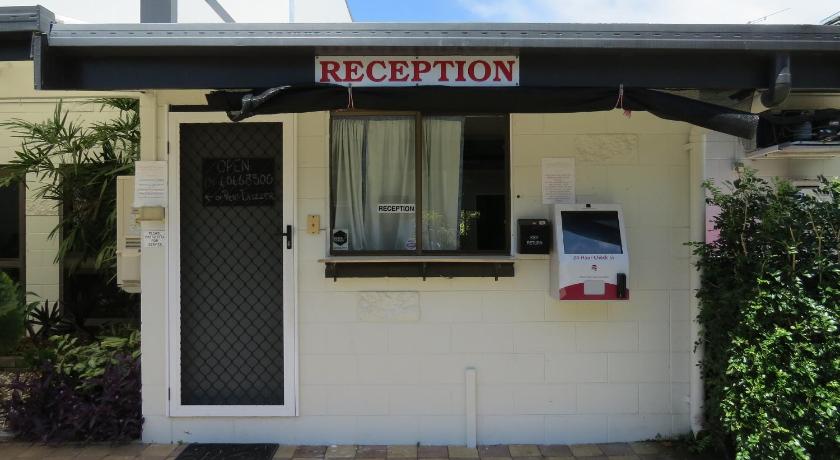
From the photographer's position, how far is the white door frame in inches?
179

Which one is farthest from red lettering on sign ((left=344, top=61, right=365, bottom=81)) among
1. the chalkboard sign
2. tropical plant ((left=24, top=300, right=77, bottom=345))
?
tropical plant ((left=24, top=300, right=77, bottom=345))

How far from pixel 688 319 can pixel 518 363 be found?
1.33 metres

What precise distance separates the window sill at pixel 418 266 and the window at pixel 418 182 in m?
0.17

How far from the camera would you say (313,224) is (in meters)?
4.55

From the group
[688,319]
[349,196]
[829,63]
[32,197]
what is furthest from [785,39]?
[32,197]

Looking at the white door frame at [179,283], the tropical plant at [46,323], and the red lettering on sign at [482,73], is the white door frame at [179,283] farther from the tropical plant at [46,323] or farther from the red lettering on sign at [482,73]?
the tropical plant at [46,323]

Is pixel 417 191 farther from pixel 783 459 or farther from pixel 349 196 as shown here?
pixel 783 459

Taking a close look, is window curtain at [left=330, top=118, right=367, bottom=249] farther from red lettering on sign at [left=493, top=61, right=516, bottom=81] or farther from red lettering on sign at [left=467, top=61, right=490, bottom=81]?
red lettering on sign at [left=493, top=61, right=516, bottom=81]

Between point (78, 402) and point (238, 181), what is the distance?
2.09 meters

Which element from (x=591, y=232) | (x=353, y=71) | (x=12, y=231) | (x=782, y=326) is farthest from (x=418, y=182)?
(x=12, y=231)

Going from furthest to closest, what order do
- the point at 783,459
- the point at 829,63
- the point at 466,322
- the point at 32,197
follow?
1. the point at 32,197
2. the point at 466,322
3. the point at 829,63
4. the point at 783,459

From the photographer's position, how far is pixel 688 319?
461 cm

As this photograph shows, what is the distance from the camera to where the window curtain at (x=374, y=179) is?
15.4ft

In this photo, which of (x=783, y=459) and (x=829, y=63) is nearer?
(x=783, y=459)
